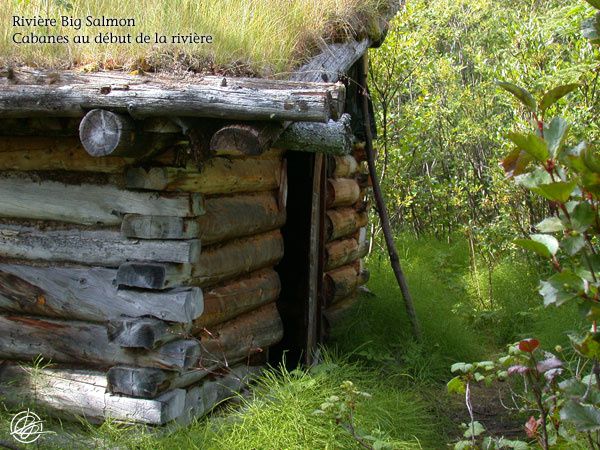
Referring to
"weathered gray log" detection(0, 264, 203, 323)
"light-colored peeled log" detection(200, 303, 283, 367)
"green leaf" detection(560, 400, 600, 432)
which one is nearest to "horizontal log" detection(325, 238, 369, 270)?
"light-colored peeled log" detection(200, 303, 283, 367)

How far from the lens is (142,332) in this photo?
4.22 m

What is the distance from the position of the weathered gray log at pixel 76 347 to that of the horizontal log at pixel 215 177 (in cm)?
85

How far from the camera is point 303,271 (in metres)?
6.33

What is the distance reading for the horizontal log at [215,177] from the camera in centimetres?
429

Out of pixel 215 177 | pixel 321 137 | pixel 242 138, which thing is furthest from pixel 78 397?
pixel 321 137

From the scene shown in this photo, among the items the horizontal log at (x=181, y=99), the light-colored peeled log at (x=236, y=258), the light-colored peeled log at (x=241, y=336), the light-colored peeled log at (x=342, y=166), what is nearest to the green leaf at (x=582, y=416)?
the horizontal log at (x=181, y=99)

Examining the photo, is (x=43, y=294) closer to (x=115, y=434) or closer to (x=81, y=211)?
(x=81, y=211)

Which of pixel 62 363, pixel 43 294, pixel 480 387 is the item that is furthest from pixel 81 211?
pixel 480 387

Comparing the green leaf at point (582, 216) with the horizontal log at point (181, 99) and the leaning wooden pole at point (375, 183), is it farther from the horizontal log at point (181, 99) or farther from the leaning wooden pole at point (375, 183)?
the leaning wooden pole at point (375, 183)

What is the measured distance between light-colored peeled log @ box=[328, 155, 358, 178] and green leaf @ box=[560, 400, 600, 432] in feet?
15.9

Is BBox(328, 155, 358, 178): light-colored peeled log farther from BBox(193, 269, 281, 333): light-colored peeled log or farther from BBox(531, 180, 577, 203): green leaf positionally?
BBox(531, 180, 577, 203): green leaf

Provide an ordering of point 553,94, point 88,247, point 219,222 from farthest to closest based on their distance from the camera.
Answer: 1. point 219,222
2. point 88,247
3. point 553,94

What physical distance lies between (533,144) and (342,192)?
505 cm

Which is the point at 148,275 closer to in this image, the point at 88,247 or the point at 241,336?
the point at 88,247
